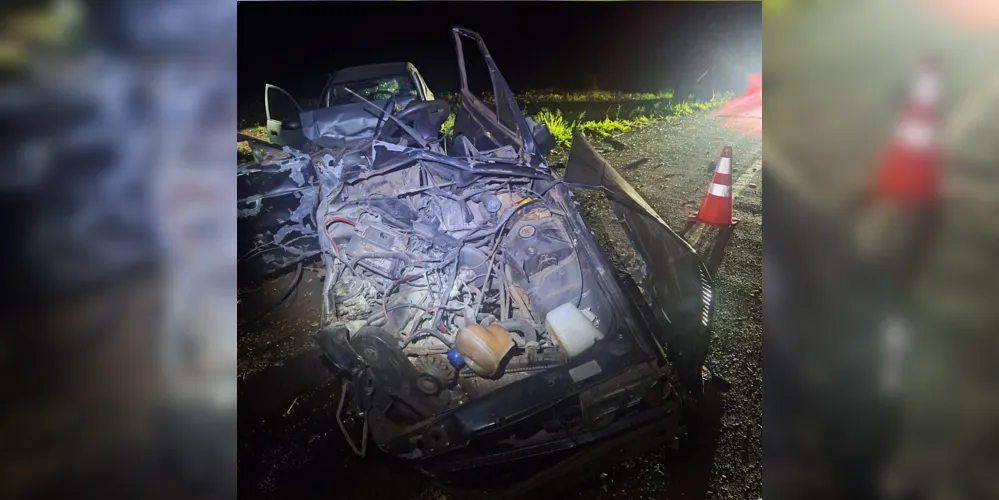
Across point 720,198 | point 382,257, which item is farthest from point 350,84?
point 720,198

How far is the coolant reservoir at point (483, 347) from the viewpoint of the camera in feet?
3.91

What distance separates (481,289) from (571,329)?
329 millimetres

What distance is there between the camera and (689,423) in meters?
1.14

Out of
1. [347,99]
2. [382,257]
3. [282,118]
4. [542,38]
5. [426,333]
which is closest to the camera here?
[426,333]

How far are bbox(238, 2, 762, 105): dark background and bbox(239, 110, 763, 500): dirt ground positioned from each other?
0.18 m
